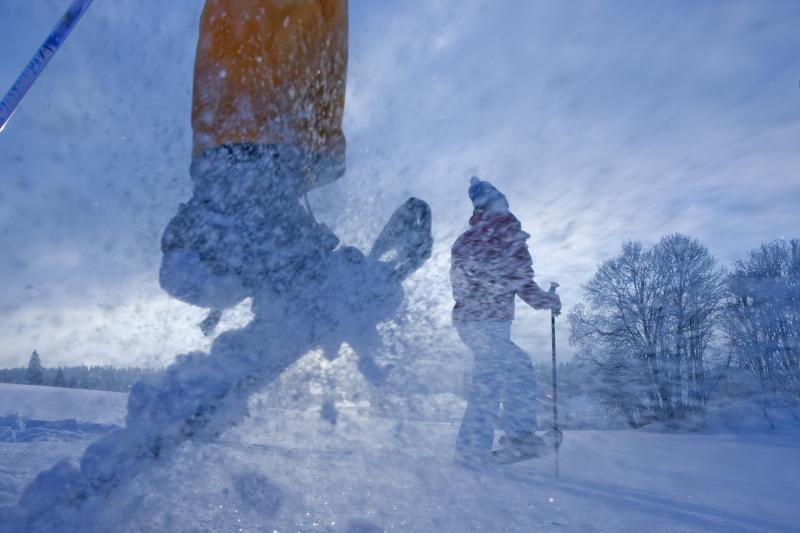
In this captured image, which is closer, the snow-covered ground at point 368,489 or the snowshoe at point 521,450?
the snow-covered ground at point 368,489

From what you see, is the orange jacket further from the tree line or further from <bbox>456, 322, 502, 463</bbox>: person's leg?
the tree line

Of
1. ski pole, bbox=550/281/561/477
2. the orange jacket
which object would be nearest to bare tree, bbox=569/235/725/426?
ski pole, bbox=550/281/561/477

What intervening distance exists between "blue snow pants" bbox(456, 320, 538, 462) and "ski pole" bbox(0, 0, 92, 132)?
2714mm

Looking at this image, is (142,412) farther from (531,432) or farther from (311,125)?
(531,432)

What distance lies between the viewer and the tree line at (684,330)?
10258 millimetres

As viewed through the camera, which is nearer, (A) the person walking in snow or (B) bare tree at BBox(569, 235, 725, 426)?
(A) the person walking in snow

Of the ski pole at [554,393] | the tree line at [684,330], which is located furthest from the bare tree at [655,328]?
the ski pole at [554,393]

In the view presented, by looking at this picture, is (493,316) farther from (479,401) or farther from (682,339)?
(682,339)

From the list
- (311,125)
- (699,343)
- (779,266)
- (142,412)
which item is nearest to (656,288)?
(699,343)

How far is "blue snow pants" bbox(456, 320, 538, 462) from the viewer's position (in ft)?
9.36

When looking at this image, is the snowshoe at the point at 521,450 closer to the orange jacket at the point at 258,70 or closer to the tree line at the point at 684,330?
the orange jacket at the point at 258,70

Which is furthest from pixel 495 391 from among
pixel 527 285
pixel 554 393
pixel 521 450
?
pixel 554 393

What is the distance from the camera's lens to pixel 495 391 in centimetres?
294

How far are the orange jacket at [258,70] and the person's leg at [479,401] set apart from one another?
1722 mm
